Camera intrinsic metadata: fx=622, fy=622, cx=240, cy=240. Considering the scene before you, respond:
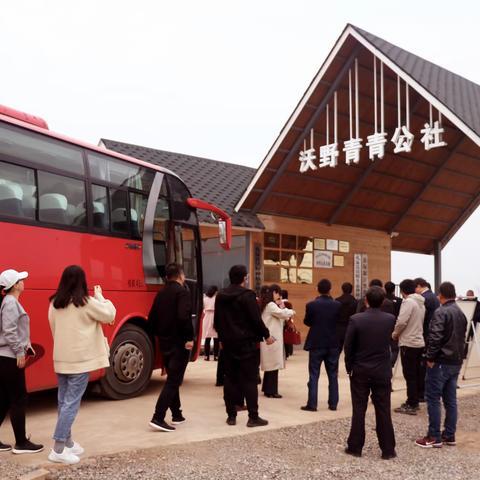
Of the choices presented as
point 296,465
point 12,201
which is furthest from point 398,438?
point 12,201

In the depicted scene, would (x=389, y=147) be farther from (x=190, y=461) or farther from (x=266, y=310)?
(x=190, y=461)

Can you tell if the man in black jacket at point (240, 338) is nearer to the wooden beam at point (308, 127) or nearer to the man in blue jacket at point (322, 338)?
the man in blue jacket at point (322, 338)

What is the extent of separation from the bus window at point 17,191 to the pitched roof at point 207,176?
8.20 metres

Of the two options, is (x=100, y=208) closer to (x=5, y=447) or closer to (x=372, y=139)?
(x=5, y=447)

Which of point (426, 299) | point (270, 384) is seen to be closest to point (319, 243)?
point (270, 384)

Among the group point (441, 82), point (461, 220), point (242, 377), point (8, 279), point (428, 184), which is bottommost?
point (242, 377)

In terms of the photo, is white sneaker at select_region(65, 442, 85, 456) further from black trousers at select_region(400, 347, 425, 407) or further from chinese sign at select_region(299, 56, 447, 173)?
chinese sign at select_region(299, 56, 447, 173)

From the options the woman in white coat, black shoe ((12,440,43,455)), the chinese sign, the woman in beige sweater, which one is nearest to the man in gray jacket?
the woman in white coat

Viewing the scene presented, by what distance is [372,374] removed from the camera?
5.80 m

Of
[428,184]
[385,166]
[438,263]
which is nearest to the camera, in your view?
[385,166]

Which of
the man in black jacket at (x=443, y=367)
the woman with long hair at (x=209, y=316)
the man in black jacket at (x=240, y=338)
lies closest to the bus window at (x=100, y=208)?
the man in black jacket at (x=240, y=338)

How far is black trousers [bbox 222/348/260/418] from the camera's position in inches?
270

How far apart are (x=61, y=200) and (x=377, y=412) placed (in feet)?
14.3

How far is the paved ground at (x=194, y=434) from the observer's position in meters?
5.32
